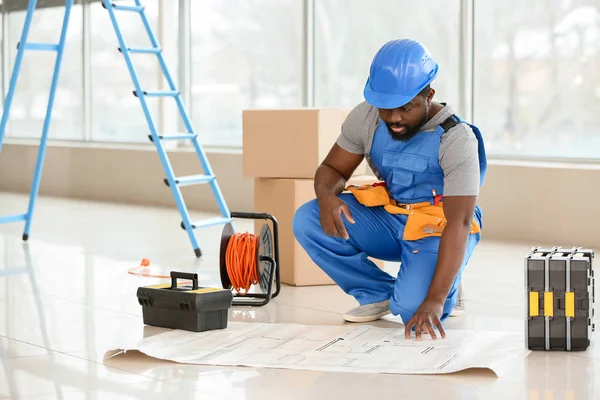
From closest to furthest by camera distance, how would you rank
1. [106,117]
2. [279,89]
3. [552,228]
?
1. [552,228]
2. [279,89]
3. [106,117]

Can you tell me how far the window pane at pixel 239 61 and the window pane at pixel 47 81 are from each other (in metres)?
2.22

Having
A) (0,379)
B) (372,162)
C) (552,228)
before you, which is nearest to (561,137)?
(552,228)

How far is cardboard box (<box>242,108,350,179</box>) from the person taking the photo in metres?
4.71

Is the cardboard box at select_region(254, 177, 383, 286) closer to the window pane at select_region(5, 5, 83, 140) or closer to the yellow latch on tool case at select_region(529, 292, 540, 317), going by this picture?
the yellow latch on tool case at select_region(529, 292, 540, 317)

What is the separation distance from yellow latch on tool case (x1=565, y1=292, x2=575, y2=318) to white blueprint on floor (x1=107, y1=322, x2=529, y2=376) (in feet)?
0.65

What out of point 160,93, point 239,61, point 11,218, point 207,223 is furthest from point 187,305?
point 239,61

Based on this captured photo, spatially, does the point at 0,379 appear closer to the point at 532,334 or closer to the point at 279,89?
the point at 532,334

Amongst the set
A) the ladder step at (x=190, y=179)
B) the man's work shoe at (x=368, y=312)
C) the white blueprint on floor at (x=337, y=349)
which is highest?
the ladder step at (x=190, y=179)

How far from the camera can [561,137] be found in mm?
6930

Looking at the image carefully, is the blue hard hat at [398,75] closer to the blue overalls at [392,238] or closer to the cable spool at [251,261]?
the blue overalls at [392,238]

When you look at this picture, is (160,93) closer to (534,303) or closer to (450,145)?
(450,145)

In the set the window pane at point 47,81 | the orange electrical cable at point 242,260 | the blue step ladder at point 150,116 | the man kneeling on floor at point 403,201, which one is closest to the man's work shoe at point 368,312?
the man kneeling on floor at point 403,201

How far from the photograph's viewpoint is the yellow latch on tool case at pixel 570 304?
335cm

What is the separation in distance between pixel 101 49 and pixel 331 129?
677 cm
